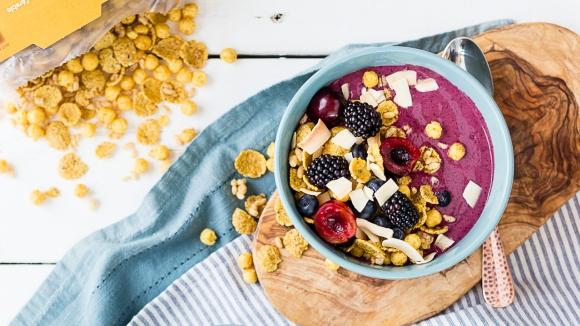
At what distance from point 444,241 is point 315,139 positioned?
260 mm

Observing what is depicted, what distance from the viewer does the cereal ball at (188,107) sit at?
4.73ft

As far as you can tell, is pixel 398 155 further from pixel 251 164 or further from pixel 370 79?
pixel 251 164

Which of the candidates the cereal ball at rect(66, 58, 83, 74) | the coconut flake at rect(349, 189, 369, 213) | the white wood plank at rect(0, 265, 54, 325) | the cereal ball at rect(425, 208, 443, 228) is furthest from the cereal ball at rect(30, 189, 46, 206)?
the cereal ball at rect(425, 208, 443, 228)

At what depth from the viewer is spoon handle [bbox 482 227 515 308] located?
1271 mm

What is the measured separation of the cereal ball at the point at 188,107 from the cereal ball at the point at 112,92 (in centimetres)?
12

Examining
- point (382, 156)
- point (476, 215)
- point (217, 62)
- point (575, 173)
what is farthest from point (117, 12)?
point (575, 173)

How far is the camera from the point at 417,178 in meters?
1.24

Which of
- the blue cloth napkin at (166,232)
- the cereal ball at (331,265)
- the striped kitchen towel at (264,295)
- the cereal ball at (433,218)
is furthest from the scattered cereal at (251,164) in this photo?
the cereal ball at (433,218)

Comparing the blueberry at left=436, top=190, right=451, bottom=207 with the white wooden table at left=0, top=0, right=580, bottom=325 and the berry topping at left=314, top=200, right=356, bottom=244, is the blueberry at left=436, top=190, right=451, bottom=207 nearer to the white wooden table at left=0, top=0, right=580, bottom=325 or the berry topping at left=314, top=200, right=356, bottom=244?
the berry topping at left=314, top=200, right=356, bottom=244

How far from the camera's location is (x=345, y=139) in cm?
123

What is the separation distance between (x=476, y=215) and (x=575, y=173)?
189 millimetres

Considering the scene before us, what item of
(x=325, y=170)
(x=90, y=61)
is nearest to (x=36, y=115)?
(x=90, y=61)

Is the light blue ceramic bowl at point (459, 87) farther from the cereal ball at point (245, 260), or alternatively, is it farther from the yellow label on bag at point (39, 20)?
the yellow label on bag at point (39, 20)

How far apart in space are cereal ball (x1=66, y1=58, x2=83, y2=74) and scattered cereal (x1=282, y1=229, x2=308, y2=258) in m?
0.49
